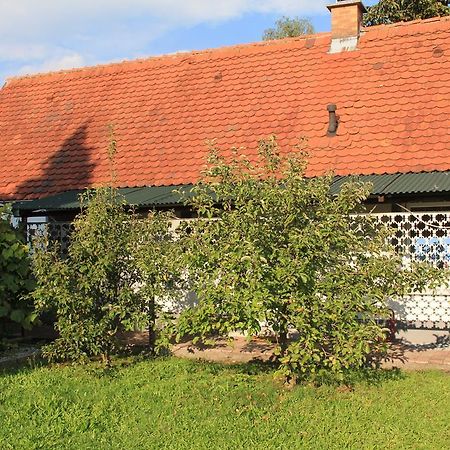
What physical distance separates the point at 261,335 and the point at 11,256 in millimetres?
3666

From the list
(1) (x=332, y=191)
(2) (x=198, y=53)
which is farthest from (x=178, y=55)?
(1) (x=332, y=191)

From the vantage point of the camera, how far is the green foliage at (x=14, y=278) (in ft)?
24.9

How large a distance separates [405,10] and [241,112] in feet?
32.3

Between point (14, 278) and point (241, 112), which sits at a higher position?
point (241, 112)

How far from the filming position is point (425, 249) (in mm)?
7895

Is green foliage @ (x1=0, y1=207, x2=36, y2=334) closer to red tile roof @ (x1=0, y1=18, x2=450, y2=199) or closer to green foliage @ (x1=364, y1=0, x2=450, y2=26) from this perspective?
red tile roof @ (x1=0, y1=18, x2=450, y2=199)

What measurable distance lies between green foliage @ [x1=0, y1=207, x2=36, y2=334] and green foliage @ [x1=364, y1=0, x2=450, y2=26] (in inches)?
583

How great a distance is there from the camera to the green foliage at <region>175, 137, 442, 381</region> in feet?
19.2

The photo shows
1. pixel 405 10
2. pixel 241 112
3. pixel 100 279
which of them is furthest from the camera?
pixel 405 10

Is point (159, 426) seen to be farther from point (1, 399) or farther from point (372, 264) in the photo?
point (372, 264)

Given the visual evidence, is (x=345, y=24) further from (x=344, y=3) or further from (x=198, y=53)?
(x=198, y=53)

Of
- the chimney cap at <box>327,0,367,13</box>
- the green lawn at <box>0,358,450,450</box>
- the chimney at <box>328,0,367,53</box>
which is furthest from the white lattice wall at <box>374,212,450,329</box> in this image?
the chimney cap at <box>327,0,367,13</box>

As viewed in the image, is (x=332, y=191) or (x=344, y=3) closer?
(x=332, y=191)

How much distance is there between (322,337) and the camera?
5.99m
